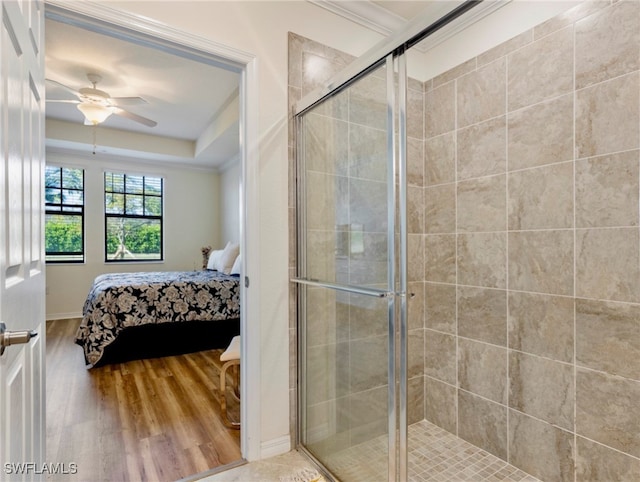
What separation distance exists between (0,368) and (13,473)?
1.01 ft

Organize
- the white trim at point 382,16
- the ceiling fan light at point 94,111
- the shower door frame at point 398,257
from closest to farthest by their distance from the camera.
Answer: the shower door frame at point 398,257 < the white trim at point 382,16 < the ceiling fan light at point 94,111

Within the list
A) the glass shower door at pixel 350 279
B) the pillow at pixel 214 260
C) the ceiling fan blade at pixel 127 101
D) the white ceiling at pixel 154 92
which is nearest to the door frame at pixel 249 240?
the glass shower door at pixel 350 279

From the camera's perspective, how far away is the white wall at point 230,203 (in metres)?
5.78

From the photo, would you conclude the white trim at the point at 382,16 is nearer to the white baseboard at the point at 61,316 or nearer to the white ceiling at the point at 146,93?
the white ceiling at the point at 146,93

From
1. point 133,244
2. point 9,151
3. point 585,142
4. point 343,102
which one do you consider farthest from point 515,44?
point 133,244

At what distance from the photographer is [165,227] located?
602 centimetres

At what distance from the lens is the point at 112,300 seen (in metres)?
3.45

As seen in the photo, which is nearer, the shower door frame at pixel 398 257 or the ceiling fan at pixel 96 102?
the shower door frame at pixel 398 257

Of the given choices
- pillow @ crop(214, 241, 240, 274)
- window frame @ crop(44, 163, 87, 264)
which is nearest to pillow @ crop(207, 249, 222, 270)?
pillow @ crop(214, 241, 240, 274)

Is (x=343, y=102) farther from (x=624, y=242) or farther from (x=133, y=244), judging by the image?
(x=133, y=244)

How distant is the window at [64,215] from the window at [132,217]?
0.35 metres

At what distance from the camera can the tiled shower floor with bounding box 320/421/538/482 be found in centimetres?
153

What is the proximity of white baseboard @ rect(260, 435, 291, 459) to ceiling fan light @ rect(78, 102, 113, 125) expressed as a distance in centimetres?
327

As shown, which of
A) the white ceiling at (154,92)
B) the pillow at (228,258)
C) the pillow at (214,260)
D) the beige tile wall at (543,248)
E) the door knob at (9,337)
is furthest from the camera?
the pillow at (214,260)
